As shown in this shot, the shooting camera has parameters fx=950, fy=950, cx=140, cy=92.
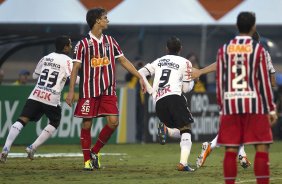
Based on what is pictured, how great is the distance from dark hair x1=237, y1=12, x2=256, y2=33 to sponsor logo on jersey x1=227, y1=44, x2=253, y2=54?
170 millimetres

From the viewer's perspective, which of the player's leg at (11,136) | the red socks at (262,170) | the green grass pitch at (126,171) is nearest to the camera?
the red socks at (262,170)

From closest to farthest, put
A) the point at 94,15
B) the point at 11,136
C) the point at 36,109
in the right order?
the point at 94,15
the point at 11,136
the point at 36,109

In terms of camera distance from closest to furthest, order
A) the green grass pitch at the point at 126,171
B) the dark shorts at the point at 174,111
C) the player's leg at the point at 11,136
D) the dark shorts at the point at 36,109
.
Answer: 1. the green grass pitch at the point at 126,171
2. the dark shorts at the point at 174,111
3. the player's leg at the point at 11,136
4. the dark shorts at the point at 36,109

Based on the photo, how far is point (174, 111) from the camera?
14.4 meters

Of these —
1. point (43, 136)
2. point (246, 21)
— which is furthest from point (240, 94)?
point (43, 136)

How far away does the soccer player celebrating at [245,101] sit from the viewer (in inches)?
385

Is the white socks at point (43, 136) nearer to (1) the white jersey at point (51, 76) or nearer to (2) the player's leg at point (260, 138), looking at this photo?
(1) the white jersey at point (51, 76)

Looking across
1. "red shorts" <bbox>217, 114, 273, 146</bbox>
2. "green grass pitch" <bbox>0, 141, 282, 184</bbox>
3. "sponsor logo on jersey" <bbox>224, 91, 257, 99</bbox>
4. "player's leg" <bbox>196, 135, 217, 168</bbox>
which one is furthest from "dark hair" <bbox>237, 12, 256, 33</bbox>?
"player's leg" <bbox>196, 135, 217, 168</bbox>

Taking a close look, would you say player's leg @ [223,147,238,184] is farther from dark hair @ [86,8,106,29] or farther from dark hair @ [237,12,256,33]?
dark hair @ [86,8,106,29]

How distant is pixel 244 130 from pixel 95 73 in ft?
14.4

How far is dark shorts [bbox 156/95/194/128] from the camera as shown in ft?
47.2

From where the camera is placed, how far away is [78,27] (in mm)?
26547

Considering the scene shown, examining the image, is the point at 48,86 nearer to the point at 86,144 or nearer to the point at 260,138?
the point at 86,144

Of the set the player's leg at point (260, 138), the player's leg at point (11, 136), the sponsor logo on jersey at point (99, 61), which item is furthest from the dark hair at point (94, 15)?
the player's leg at point (260, 138)
